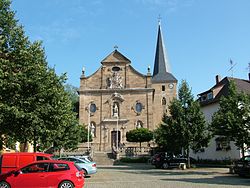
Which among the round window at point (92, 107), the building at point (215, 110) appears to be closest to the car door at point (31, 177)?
the building at point (215, 110)

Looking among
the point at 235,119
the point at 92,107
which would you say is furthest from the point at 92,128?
the point at 235,119

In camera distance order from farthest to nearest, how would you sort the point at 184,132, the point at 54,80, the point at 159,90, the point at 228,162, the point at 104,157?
the point at 159,90 → the point at 104,157 → the point at 228,162 → the point at 184,132 → the point at 54,80

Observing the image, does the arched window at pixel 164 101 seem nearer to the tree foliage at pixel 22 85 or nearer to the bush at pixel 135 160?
the bush at pixel 135 160

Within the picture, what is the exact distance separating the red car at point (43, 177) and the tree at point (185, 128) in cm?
1697

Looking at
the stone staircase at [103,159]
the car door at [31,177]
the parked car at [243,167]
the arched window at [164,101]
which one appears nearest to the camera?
the car door at [31,177]

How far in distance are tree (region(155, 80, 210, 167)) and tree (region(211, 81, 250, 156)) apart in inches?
138

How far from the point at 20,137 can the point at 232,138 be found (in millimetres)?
15467

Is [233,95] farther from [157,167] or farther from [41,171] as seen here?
[41,171]

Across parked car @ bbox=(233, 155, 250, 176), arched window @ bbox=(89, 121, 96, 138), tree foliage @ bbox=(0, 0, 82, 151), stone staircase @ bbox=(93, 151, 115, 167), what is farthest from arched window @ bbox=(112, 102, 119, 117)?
tree foliage @ bbox=(0, 0, 82, 151)

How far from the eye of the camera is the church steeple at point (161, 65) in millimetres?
65375

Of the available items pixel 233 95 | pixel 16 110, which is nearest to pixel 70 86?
pixel 233 95

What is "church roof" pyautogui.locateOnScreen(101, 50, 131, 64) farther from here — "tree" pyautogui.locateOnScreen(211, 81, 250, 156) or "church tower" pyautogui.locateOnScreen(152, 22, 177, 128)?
"tree" pyautogui.locateOnScreen(211, 81, 250, 156)

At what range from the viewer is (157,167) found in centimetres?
3161

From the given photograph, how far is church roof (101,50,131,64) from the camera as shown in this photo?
60.0 meters
